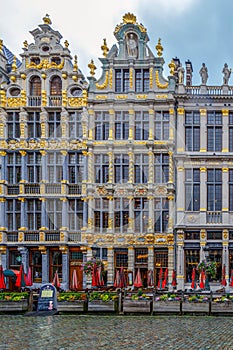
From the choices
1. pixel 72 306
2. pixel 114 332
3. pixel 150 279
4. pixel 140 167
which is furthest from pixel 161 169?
pixel 114 332

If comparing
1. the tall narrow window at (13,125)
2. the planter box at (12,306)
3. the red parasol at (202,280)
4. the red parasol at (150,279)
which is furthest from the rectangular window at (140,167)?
the planter box at (12,306)

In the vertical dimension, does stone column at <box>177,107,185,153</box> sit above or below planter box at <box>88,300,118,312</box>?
above

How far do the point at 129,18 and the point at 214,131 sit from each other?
917 centimetres

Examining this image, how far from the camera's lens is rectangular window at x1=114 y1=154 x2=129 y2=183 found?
3619 cm

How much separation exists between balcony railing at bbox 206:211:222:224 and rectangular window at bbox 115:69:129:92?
9359 millimetres

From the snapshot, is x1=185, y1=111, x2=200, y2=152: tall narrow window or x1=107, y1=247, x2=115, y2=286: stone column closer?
x1=107, y1=247, x2=115, y2=286: stone column

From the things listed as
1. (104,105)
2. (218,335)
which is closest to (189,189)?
(104,105)

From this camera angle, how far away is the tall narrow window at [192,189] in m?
35.6

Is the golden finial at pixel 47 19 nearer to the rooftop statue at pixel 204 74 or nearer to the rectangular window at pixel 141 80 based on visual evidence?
the rectangular window at pixel 141 80

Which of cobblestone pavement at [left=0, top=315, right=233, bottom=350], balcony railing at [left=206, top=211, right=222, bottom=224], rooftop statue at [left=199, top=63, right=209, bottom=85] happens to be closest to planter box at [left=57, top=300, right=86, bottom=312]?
cobblestone pavement at [left=0, top=315, right=233, bottom=350]

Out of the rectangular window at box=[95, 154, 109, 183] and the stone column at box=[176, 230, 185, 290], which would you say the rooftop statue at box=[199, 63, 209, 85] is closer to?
the rectangular window at box=[95, 154, 109, 183]

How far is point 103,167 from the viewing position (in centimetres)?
3631

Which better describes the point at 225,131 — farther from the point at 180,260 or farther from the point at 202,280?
the point at 202,280

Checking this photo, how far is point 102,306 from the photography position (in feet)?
77.4
